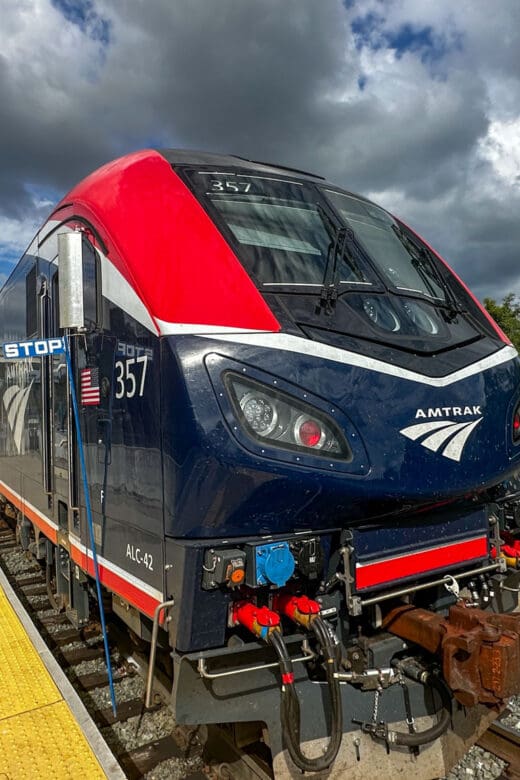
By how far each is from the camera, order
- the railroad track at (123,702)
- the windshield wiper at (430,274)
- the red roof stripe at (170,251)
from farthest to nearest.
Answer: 1. the windshield wiper at (430,274)
2. the railroad track at (123,702)
3. the red roof stripe at (170,251)

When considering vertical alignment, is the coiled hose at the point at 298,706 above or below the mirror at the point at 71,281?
below

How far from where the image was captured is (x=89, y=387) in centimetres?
349

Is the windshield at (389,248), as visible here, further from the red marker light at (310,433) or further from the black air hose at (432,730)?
the black air hose at (432,730)

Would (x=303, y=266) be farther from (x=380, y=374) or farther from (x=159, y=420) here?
(x=159, y=420)

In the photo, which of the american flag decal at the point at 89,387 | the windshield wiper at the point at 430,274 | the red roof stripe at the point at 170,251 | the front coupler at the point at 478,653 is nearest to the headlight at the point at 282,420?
the red roof stripe at the point at 170,251

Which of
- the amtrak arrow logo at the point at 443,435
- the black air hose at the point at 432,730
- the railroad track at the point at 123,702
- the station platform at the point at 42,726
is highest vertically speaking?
the amtrak arrow logo at the point at 443,435

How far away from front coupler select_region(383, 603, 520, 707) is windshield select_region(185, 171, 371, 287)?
1694 mm

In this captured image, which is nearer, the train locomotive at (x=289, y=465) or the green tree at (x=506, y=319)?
the train locomotive at (x=289, y=465)

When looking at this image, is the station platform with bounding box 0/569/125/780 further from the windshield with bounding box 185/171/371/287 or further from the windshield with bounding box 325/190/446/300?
the windshield with bounding box 325/190/446/300

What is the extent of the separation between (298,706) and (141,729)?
1.85m

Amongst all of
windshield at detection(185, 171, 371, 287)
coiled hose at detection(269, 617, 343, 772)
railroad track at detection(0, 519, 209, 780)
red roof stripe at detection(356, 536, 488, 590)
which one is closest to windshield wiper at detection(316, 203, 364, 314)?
windshield at detection(185, 171, 371, 287)

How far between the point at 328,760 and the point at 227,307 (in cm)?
190

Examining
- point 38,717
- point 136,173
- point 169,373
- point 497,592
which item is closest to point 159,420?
point 169,373

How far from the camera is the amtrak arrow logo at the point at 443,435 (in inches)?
109
